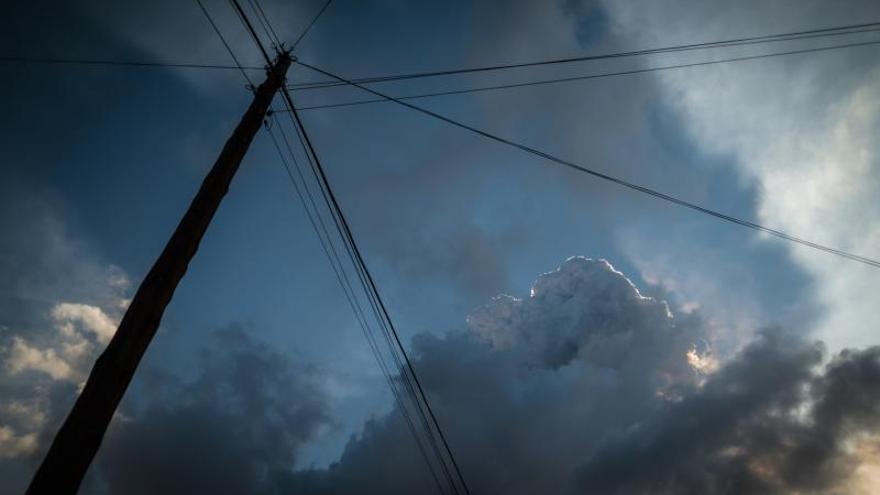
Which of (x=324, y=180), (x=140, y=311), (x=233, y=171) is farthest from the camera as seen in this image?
(x=324, y=180)

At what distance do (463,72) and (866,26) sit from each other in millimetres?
6990

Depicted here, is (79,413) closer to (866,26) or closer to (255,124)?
(255,124)

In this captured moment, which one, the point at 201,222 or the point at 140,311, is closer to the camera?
the point at 140,311

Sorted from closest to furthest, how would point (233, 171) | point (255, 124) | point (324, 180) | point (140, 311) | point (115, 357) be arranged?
point (115, 357) → point (140, 311) → point (233, 171) → point (255, 124) → point (324, 180)

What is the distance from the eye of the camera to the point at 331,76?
25.8 feet

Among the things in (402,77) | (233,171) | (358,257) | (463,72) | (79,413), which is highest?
(402,77)

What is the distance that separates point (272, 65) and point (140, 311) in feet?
14.7

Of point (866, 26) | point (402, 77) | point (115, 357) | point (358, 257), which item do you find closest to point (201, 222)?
point (115, 357)

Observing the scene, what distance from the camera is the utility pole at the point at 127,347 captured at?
3.18m

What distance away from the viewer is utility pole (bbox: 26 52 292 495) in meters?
3.18

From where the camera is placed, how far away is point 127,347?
373 centimetres

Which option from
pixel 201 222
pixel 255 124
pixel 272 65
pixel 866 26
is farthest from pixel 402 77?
pixel 866 26

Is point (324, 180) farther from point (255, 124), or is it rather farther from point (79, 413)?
point (79, 413)

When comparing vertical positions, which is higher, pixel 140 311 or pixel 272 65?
pixel 272 65
